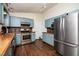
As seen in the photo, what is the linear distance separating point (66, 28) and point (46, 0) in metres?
2.11

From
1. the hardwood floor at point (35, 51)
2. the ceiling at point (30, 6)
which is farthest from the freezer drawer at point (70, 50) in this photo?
the ceiling at point (30, 6)

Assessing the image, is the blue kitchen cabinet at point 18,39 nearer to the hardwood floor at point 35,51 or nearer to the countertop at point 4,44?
the hardwood floor at point 35,51

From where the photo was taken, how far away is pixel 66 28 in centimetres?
284

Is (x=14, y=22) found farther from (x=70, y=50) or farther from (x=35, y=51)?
(x=70, y=50)

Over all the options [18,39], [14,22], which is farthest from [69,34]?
[14,22]

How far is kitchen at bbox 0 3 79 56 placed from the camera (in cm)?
325

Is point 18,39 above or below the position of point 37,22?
below

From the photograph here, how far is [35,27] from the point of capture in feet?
23.1

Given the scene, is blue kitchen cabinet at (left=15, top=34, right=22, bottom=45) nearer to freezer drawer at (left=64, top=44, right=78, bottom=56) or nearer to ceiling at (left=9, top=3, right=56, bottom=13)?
ceiling at (left=9, top=3, right=56, bottom=13)

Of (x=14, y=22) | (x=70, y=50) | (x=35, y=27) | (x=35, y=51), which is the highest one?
(x=14, y=22)

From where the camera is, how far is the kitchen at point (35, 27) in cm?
325

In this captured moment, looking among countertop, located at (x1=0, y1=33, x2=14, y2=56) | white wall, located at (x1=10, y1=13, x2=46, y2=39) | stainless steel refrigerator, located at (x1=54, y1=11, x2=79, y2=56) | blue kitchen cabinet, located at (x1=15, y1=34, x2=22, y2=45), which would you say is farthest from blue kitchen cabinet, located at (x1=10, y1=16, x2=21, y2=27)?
countertop, located at (x1=0, y1=33, x2=14, y2=56)

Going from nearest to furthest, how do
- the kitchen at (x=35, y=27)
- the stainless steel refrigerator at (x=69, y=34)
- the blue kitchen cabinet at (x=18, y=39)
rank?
the stainless steel refrigerator at (x=69, y=34)
the kitchen at (x=35, y=27)
the blue kitchen cabinet at (x=18, y=39)

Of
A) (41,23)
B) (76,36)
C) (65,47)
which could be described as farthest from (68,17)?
(41,23)
